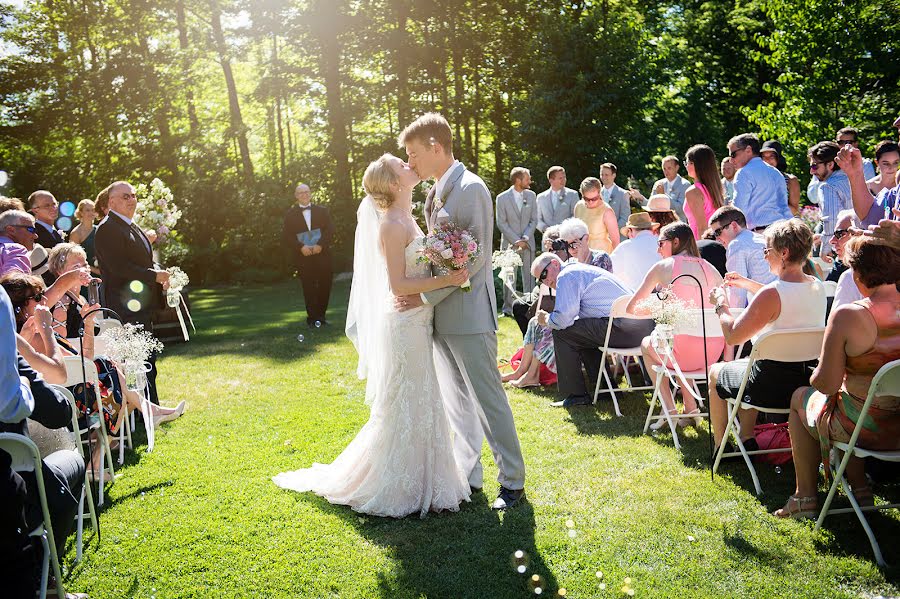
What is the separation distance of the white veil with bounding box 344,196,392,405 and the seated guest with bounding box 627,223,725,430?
2066 millimetres

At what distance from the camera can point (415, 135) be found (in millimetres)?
4531

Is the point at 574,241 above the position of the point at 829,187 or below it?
below

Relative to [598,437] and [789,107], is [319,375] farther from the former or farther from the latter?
[789,107]

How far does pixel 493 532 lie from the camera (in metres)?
4.27

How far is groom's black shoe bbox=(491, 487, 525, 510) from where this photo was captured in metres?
4.60

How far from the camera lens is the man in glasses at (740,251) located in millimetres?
6293

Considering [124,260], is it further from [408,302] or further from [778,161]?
[778,161]

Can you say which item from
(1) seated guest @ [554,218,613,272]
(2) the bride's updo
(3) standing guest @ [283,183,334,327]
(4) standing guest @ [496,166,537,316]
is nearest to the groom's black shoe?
(2) the bride's updo

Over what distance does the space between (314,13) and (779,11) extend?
15131 millimetres

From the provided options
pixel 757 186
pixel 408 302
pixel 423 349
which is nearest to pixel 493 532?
pixel 423 349

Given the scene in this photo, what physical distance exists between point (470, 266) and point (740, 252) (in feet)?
9.66

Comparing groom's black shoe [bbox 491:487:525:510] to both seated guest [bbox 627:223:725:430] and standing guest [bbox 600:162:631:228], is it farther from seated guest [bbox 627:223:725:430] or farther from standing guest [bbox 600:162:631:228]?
standing guest [bbox 600:162:631:228]

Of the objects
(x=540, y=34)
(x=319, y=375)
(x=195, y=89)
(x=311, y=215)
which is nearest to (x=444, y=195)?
(x=319, y=375)

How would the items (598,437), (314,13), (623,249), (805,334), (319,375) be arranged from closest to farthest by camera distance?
(805,334) < (598,437) < (623,249) < (319,375) < (314,13)
